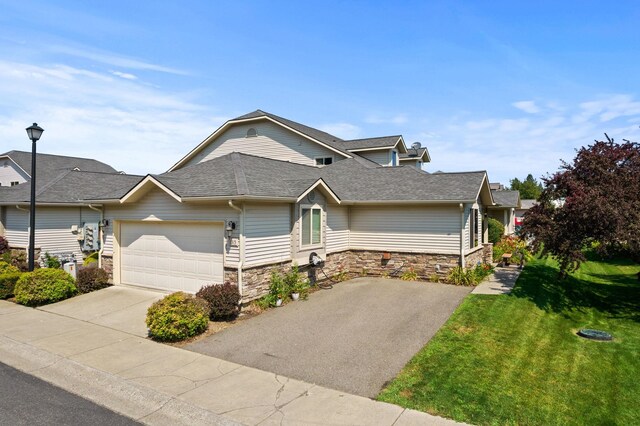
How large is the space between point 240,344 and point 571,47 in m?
13.3

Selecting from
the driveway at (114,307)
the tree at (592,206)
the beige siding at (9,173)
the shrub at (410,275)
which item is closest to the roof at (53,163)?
the beige siding at (9,173)

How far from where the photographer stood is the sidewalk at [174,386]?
5.40 meters

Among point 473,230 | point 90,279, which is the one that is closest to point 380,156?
point 473,230

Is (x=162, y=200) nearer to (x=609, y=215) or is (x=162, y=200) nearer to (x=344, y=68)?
(x=344, y=68)

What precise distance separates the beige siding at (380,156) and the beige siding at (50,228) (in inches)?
662

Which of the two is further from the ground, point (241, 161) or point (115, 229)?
point (241, 161)

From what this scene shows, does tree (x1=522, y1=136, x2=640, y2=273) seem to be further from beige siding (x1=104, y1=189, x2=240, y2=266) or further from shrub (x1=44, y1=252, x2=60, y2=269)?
shrub (x1=44, y1=252, x2=60, y2=269)

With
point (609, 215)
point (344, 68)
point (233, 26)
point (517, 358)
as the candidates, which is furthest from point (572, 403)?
point (344, 68)

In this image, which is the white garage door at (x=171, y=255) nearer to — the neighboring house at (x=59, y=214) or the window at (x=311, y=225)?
the window at (x=311, y=225)

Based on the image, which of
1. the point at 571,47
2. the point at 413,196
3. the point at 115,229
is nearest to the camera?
the point at 571,47

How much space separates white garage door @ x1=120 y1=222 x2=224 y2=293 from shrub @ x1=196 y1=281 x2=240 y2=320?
1.15 metres

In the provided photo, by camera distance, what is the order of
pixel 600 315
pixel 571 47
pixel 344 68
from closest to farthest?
pixel 600 315
pixel 571 47
pixel 344 68

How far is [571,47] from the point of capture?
12.1 meters

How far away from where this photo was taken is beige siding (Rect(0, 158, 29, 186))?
30203 millimetres
